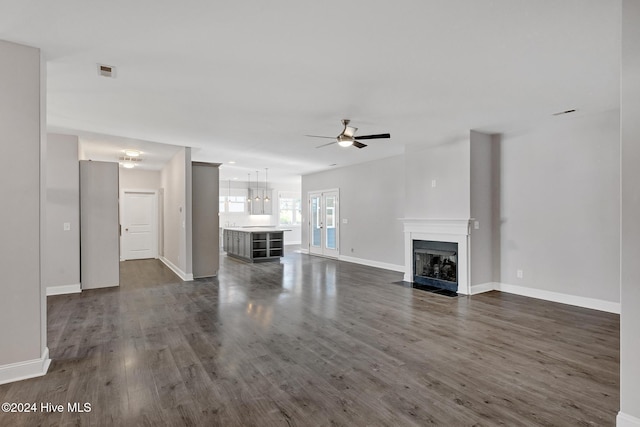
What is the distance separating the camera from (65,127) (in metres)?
5.12

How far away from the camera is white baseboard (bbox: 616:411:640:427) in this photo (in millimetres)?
Result: 1870

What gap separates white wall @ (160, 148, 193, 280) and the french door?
4.39m

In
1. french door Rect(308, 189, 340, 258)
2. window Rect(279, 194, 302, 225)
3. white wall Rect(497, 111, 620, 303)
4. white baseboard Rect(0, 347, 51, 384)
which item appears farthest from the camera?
window Rect(279, 194, 302, 225)

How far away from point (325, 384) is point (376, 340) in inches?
41.1

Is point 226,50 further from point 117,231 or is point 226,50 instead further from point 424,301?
point 117,231

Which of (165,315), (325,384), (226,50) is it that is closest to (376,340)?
(325,384)

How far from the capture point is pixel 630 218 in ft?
6.26

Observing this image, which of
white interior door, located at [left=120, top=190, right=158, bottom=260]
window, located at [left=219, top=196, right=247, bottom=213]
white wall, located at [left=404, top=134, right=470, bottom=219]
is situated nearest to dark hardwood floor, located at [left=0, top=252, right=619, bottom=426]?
white wall, located at [left=404, top=134, right=470, bottom=219]

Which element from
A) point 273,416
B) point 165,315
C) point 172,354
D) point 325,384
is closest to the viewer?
point 273,416

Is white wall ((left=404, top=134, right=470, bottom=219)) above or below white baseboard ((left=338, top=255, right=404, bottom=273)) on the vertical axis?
above


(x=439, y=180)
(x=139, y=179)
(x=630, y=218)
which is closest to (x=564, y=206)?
(x=439, y=180)

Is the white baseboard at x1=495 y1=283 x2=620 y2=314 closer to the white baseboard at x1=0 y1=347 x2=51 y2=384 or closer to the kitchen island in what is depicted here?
the kitchen island

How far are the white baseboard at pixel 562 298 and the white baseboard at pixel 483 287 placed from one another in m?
0.05

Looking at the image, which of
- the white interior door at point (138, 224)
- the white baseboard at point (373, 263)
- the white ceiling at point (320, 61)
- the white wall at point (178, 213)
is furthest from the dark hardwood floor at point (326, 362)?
the white interior door at point (138, 224)
